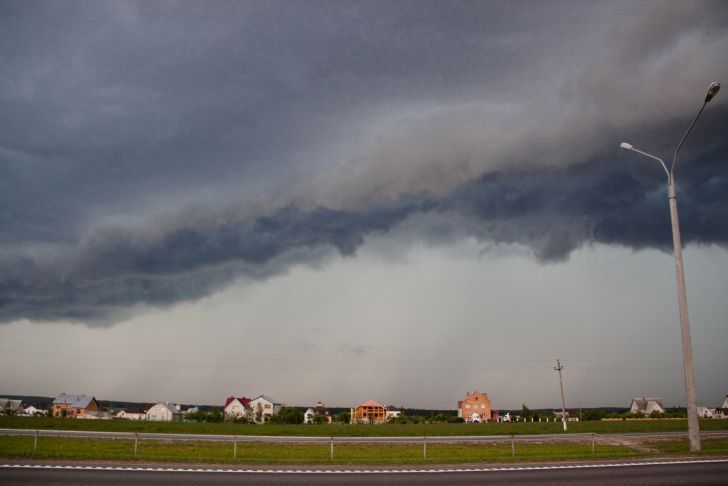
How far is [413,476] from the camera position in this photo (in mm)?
20172

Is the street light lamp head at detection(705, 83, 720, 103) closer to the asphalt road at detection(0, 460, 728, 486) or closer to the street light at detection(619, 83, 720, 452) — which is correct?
the street light at detection(619, 83, 720, 452)

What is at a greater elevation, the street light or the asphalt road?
the street light

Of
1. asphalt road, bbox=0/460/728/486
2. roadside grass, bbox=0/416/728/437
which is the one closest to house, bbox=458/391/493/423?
roadside grass, bbox=0/416/728/437

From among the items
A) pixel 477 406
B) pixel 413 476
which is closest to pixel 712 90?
pixel 413 476

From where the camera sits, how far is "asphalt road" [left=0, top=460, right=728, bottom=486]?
58.5 feet

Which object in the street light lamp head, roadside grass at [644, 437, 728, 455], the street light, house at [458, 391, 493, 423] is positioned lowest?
house at [458, 391, 493, 423]

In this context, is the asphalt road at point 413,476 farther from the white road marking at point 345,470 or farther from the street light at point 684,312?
the street light at point 684,312

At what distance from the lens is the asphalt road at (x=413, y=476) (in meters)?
17.8

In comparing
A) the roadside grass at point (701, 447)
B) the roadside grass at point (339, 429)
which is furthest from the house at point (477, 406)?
the roadside grass at point (701, 447)

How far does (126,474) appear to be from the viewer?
19.5 meters

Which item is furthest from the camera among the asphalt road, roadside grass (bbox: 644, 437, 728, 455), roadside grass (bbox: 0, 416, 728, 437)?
roadside grass (bbox: 0, 416, 728, 437)

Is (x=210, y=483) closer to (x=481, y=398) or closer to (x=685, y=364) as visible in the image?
(x=685, y=364)

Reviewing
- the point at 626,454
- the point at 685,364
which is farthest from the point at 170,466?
the point at 685,364

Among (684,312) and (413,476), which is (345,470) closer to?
(413,476)
